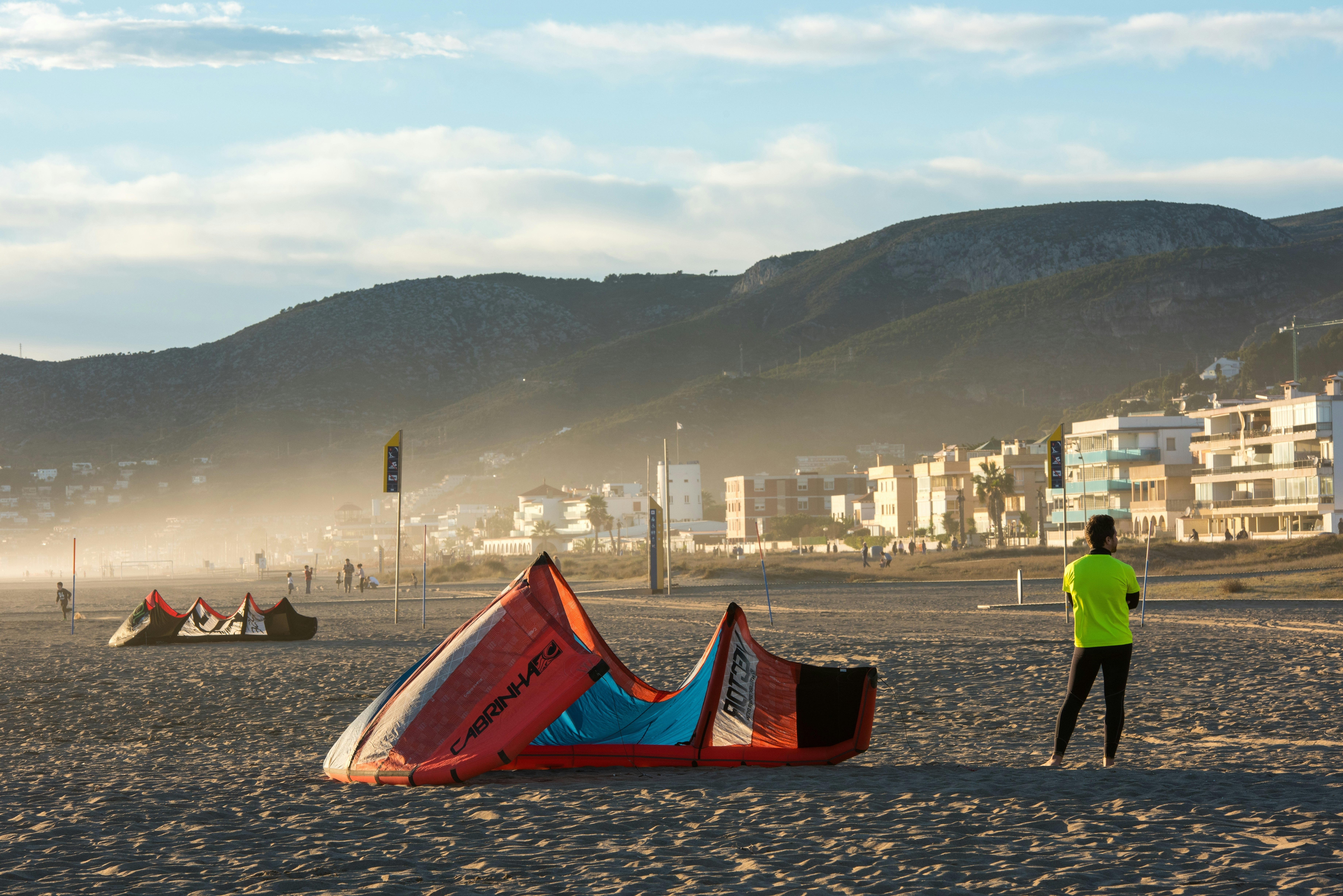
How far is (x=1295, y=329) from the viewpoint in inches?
5002

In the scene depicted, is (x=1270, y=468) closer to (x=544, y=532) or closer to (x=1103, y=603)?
(x=1103, y=603)

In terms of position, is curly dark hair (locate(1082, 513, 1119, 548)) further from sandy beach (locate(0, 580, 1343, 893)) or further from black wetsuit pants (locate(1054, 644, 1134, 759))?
sandy beach (locate(0, 580, 1343, 893))

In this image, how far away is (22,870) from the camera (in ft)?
20.6

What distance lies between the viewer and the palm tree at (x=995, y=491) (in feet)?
289

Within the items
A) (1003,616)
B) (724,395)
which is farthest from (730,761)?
(724,395)

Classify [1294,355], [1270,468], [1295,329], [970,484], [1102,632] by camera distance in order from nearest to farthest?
1. [1102,632]
2. [1270,468]
3. [970,484]
4. [1295,329]
5. [1294,355]

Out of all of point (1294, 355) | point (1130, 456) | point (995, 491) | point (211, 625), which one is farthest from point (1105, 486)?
point (211, 625)

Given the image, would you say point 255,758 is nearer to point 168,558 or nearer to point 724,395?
point 724,395

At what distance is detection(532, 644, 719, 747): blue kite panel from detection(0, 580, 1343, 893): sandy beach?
27 centimetres

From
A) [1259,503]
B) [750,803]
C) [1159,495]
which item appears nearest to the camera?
[750,803]

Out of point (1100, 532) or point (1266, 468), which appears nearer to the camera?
point (1100, 532)

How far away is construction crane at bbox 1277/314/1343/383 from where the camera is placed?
131 metres

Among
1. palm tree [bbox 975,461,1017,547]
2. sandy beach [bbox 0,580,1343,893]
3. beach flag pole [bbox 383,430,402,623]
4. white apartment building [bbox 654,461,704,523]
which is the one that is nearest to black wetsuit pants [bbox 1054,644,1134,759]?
sandy beach [bbox 0,580,1343,893]

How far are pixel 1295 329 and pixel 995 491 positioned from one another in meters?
57.6
